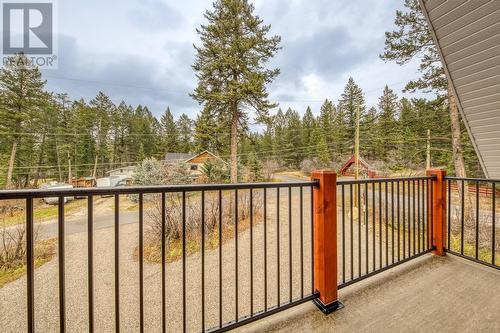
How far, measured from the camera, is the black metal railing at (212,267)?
36.8 inches

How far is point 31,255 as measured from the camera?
886 millimetres

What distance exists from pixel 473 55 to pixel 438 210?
2.40 meters

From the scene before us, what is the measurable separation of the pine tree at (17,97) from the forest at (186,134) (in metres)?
0.04

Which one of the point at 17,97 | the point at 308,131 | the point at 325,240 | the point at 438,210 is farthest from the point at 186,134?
the point at 325,240

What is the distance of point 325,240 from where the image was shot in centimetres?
154

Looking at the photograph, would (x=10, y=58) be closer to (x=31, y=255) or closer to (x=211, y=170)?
(x=211, y=170)

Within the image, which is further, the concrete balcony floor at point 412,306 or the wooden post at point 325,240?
the wooden post at point 325,240

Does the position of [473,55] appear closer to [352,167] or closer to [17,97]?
[352,167]

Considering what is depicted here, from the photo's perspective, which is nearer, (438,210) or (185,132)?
(438,210)

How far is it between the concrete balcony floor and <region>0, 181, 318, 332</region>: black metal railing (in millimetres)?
130

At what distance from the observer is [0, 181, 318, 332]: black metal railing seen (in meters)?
0.93

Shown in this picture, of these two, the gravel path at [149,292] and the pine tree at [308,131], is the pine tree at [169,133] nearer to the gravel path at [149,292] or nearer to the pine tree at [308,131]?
the pine tree at [308,131]

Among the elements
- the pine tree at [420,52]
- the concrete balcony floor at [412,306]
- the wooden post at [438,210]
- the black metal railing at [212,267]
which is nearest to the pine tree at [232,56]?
Answer: the pine tree at [420,52]

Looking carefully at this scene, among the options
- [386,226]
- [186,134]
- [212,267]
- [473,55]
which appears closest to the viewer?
[386,226]
